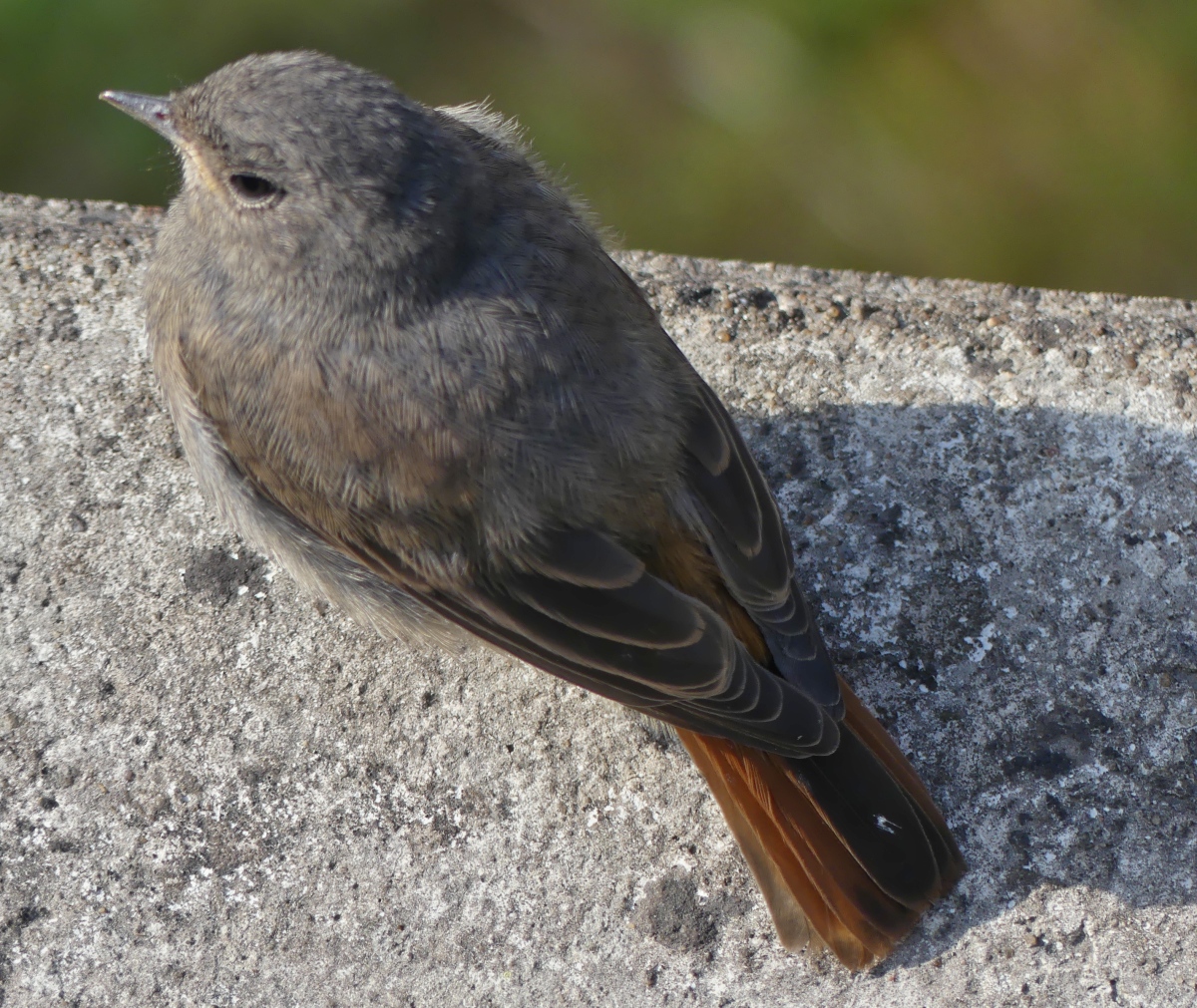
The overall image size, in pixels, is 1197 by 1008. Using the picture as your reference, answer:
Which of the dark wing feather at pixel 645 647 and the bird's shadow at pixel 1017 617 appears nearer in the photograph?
the dark wing feather at pixel 645 647

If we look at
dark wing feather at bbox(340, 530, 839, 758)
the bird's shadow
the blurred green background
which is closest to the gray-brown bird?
dark wing feather at bbox(340, 530, 839, 758)

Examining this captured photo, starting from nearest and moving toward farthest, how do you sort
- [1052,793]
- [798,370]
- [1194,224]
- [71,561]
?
1. [1052,793]
2. [71,561]
3. [798,370]
4. [1194,224]

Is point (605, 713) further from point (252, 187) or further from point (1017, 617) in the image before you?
point (252, 187)

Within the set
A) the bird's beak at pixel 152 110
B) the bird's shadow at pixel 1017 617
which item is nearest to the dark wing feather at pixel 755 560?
the bird's shadow at pixel 1017 617

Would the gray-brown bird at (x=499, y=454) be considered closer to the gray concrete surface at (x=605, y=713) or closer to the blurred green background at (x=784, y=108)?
the gray concrete surface at (x=605, y=713)

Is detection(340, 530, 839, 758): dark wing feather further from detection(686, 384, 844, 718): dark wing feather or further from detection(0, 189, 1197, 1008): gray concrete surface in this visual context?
detection(0, 189, 1197, 1008): gray concrete surface

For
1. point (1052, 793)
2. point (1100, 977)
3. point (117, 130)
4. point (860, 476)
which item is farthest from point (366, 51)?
point (1100, 977)

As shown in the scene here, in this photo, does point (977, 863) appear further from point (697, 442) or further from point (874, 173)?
point (874, 173)
